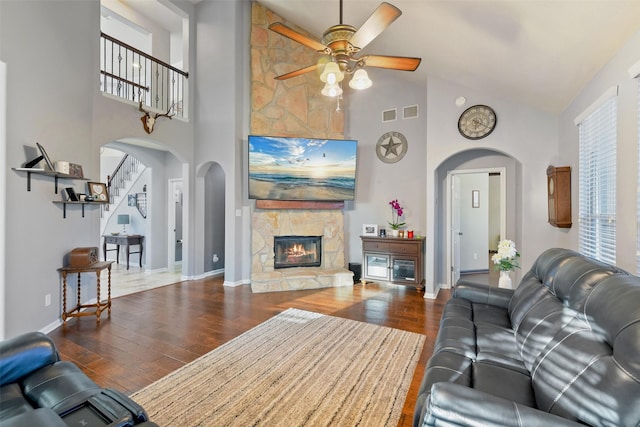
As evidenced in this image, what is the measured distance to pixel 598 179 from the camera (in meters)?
2.73

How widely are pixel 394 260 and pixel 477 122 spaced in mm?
2441

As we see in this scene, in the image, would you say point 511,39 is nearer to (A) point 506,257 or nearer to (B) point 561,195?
(B) point 561,195

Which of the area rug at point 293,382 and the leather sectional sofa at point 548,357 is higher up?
the leather sectional sofa at point 548,357

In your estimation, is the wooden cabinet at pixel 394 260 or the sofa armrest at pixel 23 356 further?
the wooden cabinet at pixel 394 260

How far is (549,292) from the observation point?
200cm

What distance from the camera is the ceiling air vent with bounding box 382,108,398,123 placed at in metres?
5.50

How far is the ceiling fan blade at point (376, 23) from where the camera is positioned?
85.0 inches

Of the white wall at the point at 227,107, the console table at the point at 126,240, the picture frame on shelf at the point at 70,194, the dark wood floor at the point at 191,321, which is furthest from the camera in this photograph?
the console table at the point at 126,240

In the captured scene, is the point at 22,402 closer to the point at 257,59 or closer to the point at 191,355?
the point at 191,355

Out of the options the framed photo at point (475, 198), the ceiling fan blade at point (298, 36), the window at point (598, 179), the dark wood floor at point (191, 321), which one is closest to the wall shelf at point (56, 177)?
the dark wood floor at point (191, 321)

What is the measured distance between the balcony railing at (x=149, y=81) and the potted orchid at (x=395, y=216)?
418 centimetres

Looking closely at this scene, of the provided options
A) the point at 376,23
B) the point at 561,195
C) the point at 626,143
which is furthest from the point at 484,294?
the point at 376,23

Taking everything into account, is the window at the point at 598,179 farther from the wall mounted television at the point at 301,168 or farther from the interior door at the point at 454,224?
the wall mounted television at the point at 301,168

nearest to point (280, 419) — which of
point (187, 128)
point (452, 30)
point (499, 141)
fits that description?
point (452, 30)
